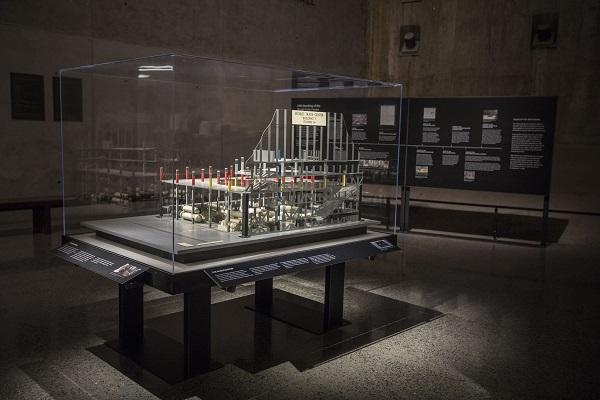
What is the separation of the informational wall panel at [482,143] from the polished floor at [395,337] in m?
1.45

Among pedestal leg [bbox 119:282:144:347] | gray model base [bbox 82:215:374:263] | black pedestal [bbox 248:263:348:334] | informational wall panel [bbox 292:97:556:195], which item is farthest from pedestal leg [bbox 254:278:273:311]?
informational wall panel [bbox 292:97:556:195]

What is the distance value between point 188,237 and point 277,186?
0.79 metres

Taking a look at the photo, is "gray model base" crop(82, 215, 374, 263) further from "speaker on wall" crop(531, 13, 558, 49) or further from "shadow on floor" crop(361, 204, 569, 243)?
"speaker on wall" crop(531, 13, 558, 49)

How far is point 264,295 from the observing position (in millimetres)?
5000

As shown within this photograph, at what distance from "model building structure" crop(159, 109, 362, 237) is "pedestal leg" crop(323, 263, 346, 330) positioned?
394 mm

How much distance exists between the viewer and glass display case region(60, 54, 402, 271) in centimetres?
381

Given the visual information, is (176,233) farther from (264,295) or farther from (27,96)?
(27,96)

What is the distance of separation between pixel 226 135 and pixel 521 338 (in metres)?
3.09

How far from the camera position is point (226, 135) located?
5.18 m

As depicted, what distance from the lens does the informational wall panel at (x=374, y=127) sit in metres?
5.79

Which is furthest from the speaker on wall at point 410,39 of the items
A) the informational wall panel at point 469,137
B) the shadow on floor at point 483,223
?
the shadow on floor at point 483,223

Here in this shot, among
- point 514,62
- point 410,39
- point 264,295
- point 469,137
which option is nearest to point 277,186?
point 264,295

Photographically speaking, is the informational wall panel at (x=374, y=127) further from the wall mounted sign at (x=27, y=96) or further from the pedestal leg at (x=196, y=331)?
the wall mounted sign at (x=27, y=96)

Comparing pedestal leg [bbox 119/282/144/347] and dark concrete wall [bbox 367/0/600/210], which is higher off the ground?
dark concrete wall [bbox 367/0/600/210]
